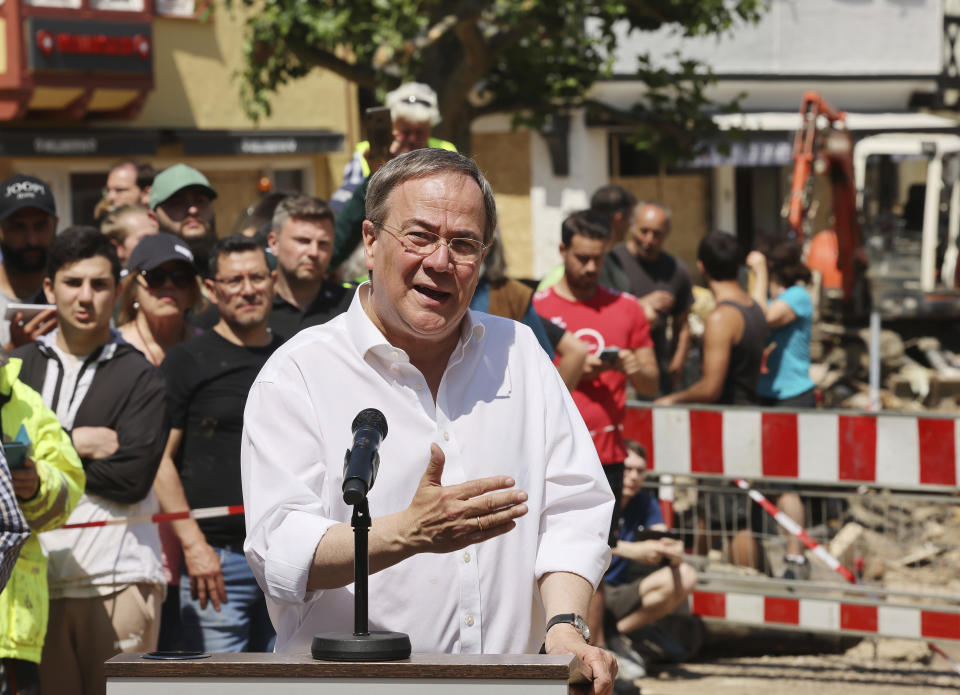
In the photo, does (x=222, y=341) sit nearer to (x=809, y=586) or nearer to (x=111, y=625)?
(x=111, y=625)

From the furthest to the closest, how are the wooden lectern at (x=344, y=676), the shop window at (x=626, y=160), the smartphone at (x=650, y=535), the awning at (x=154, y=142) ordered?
the shop window at (x=626, y=160) → the awning at (x=154, y=142) → the smartphone at (x=650, y=535) → the wooden lectern at (x=344, y=676)

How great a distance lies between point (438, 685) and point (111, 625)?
110 inches

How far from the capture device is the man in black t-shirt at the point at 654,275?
9664mm

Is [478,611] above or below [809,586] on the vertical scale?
above

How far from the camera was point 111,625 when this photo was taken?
17.7 feet

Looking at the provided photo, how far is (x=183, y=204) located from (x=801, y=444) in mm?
3301

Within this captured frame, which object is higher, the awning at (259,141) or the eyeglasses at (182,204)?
the awning at (259,141)

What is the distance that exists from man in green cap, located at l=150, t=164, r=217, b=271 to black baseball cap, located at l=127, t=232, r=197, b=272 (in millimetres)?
842

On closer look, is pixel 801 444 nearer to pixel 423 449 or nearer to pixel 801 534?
pixel 801 534

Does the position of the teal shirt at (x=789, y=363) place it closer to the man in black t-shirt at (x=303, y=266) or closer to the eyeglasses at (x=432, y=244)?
the man in black t-shirt at (x=303, y=266)

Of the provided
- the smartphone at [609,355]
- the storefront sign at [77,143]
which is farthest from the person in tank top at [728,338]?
the storefront sign at [77,143]

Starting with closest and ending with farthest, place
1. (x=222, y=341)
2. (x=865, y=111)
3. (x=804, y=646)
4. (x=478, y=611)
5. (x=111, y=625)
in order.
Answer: (x=478, y=611) < (x=111, y=625) < (x=222, y=341) < (x=804, y=646) < (x=865, y=111)

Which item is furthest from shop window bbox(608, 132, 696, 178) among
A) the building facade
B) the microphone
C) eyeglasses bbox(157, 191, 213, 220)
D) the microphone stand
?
the microphone stand

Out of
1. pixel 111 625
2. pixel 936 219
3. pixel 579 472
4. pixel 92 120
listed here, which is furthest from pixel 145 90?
pixel 579 472
